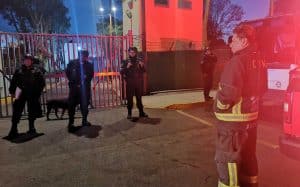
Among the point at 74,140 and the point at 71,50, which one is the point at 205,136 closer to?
the point at 74,140

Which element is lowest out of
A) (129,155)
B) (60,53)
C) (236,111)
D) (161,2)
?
(129,155)

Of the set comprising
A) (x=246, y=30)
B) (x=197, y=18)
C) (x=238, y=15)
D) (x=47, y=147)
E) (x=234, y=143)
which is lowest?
(x=47, y=147)

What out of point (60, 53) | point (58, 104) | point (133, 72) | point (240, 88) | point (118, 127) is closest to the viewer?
point (240, 88)

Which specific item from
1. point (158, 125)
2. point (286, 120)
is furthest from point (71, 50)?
point (286, 120)

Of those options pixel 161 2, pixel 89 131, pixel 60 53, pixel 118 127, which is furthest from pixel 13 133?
pixel 161 2

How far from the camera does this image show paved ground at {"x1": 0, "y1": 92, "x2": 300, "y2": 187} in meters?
4.86

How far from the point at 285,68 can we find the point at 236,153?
391 cm

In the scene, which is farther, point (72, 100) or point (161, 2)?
point (161, 2)

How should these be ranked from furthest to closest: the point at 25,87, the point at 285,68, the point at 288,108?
the point at 25,87
the point at 285,68
the point at 288,108

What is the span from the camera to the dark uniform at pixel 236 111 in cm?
340

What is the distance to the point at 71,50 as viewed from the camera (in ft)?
33.2

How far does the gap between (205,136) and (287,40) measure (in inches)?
122

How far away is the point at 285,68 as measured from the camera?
22.2 ft

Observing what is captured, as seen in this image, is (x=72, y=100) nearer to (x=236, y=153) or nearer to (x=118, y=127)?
(x=118, y=127)
